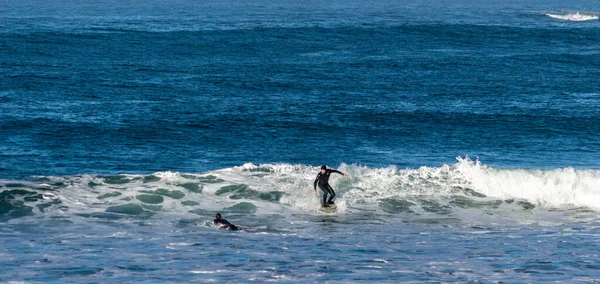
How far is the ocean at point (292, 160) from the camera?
81.6 feet

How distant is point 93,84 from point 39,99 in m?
5.89

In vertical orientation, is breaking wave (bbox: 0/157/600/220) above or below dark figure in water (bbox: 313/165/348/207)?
below

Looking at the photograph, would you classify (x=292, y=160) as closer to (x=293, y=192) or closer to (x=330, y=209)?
(x=293, y=192)

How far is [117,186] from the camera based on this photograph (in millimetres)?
33625

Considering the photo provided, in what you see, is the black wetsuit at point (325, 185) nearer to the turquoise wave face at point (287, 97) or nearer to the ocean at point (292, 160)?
Answer: the ocean at point (292, 160)

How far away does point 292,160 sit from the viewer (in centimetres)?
3875

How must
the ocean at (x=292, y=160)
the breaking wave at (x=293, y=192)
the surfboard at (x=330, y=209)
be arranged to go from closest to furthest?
the ocean at (x=292, y=160) < the breaking wave at (x=293, y=192) < the surfboard at (x=330, y=209)

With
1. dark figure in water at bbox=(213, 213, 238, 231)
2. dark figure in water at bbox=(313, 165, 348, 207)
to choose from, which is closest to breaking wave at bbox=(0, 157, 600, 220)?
dark figure in water at bbox=(313, 165, 348, 207)

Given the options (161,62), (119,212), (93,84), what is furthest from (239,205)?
(161,62)

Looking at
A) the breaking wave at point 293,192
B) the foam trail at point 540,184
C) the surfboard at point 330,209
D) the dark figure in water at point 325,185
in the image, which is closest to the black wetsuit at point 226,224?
the breaking wave at point 293,192

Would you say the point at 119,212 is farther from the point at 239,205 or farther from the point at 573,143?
the point at 573,143

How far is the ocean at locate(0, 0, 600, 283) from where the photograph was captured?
24.9m

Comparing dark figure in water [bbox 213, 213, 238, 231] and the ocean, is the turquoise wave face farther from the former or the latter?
dark figure in water [bbox 213, 213, 238, 231]

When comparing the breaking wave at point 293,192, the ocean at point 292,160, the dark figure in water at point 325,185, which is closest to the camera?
the ocean at point 292,160
